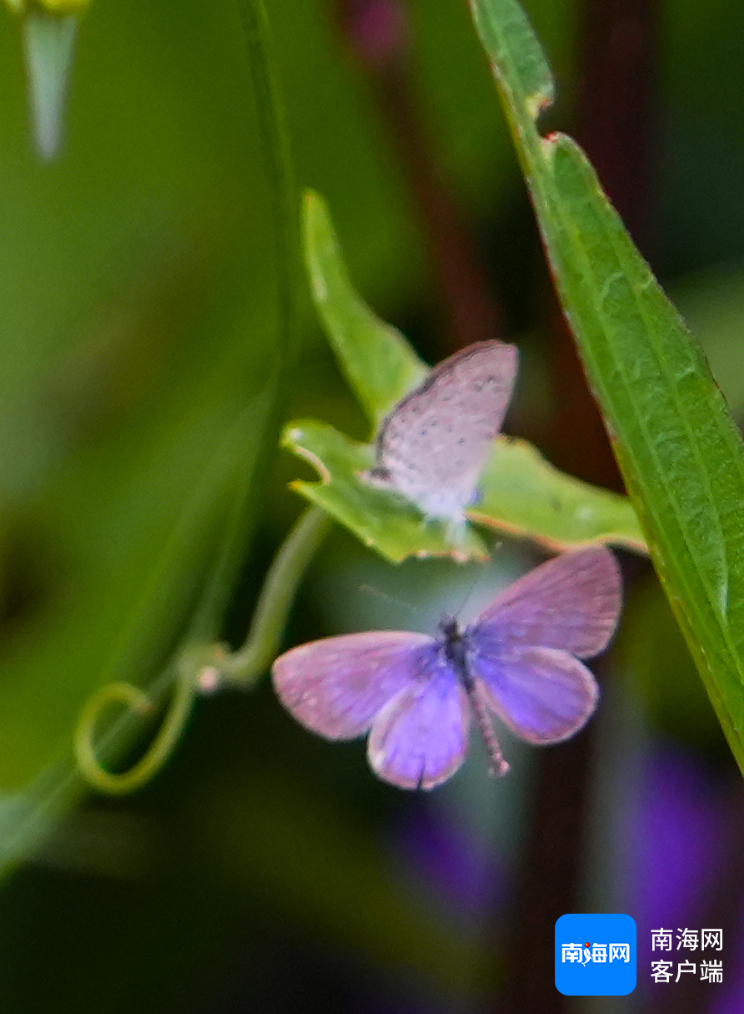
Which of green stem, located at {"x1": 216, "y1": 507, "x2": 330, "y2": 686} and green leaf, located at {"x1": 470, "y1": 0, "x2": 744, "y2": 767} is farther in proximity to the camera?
green stem, located at {"x1": 216, "y1": 507, "x2": 330, "y2": 686}

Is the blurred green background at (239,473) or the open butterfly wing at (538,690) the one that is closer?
the open butterfly wing at (538,690)

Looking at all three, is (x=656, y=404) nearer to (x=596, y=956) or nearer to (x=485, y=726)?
(x=485, y=726)

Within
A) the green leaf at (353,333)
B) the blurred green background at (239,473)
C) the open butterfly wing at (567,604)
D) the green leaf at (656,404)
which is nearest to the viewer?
the green leaf at (656,404)

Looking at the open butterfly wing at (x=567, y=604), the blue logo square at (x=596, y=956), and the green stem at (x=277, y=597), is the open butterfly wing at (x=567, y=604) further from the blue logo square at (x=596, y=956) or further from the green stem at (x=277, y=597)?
the blue logo square at (x=596, y=956)

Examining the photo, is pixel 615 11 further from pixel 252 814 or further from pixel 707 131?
pixel 252 814

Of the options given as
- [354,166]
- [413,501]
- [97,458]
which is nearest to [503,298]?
[354,166]

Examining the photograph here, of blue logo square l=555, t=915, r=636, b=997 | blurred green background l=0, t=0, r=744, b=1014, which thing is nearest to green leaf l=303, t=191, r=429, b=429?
blurred green background l=0, t=0, r=744, b=1014

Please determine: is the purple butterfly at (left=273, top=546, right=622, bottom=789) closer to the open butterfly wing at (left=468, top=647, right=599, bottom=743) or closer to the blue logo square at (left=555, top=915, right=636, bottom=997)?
the open butterfly wing at (left=468, top=647, right=599, bottom=743)

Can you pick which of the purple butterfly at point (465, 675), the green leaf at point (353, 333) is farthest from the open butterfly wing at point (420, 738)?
the green leaf at point (353, 333)
